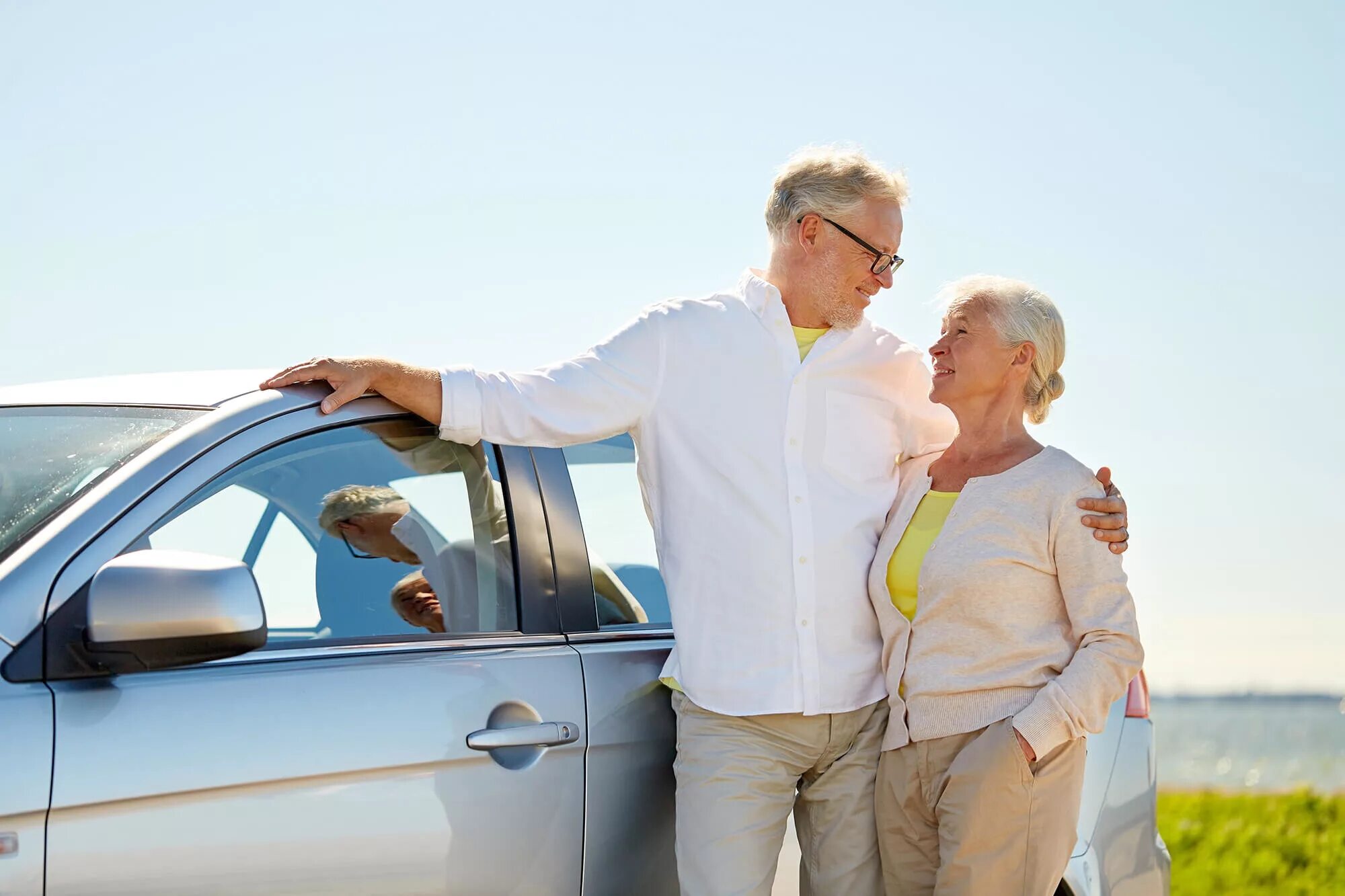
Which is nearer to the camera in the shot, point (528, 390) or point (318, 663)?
point (318, 663)

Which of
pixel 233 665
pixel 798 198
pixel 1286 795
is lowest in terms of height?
pixel 1286 795

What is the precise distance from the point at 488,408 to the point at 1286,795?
9.05 metres

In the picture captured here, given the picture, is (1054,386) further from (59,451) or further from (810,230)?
(59,451)

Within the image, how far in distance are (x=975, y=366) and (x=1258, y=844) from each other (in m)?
7.20

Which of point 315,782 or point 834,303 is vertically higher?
point 834,303

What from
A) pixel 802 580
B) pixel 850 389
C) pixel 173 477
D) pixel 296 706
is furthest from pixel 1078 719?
pixel 173 477

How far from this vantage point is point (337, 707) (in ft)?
7.45

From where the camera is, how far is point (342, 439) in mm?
2562

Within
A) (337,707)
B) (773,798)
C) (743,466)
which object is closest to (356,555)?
(337,707)

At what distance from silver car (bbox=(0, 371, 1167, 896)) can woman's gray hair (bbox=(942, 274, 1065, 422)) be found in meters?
0.84

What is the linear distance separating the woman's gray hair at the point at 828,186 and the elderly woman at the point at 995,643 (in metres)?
0.41

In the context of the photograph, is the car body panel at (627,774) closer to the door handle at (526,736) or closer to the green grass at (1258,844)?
the door handle at (526,736)

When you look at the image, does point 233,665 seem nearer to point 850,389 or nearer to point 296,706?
point 296,706

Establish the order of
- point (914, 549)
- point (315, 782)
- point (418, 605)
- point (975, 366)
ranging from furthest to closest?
point (975, 366)
point (914, 549)
point (418, 605)
point (315, 782)
